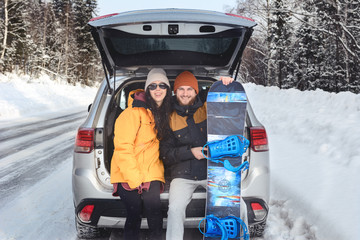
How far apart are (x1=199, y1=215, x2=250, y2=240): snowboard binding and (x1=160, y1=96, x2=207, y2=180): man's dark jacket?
376mm

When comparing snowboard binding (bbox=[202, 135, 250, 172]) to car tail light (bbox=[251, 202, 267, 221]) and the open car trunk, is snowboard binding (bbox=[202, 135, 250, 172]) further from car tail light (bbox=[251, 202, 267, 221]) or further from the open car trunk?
the open car trunk

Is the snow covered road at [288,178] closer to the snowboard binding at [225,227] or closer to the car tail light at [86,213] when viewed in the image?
the car tail light at [86,213]

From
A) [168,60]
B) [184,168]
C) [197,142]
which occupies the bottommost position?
[184,168]

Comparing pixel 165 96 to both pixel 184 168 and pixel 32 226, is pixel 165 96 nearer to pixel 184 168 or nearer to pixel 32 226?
pixel 184 168

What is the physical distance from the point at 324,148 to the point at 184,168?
3351mm

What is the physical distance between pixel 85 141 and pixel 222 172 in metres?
1.24

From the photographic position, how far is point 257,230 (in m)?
2.70

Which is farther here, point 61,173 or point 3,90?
point 3,90

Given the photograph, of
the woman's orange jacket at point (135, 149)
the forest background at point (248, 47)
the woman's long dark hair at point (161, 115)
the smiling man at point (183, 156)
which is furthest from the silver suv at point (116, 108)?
the forest background at point (248, 47)

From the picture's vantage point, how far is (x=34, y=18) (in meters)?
40.9

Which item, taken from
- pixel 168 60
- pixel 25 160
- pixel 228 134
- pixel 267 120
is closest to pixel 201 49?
pixel 168 60

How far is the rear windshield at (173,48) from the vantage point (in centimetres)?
281

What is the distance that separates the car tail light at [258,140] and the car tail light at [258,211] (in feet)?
1.59

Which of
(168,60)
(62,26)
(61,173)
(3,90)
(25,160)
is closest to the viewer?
(168,60)
